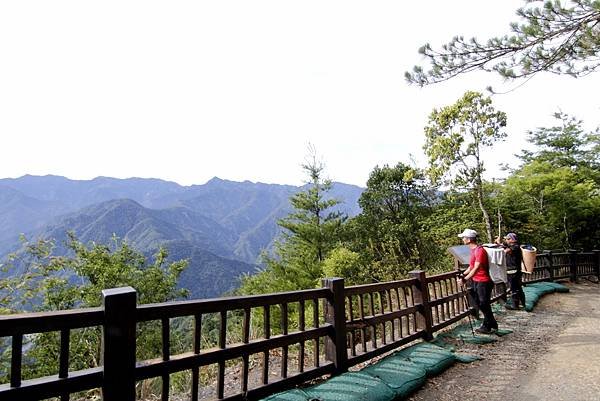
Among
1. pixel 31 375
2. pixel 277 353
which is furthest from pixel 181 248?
pixel 277 353

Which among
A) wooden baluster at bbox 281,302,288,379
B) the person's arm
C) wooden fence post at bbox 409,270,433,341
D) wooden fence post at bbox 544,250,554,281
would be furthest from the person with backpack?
wooden baluster at bbox 281,302,288,379

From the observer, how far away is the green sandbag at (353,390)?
11.3 ft

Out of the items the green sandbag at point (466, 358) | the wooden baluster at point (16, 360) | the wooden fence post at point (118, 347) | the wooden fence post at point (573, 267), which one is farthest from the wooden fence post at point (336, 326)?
the wooden fence post at point (573, 267)

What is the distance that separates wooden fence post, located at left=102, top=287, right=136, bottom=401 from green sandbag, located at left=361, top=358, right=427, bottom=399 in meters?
2.50

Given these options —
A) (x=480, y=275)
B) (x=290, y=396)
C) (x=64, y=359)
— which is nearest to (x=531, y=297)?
(x=480, y=275)

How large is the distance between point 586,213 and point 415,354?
17.5 metres

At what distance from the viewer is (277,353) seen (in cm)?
700

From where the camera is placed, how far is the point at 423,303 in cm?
599

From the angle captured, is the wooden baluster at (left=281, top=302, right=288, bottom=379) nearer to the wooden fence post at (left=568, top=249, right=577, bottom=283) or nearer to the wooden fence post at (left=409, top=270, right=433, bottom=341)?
the wooden fence post at (left=409, top=270, right=433, bottom=341)

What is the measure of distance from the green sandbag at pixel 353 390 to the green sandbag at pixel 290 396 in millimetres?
56

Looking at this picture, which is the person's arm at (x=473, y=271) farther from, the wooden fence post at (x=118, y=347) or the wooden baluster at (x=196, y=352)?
the wooden fence post at (x=118, y=347)

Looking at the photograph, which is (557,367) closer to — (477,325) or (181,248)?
(477,325)

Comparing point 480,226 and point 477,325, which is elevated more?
point 480,226

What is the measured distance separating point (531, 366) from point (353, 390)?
3011 millimetres
